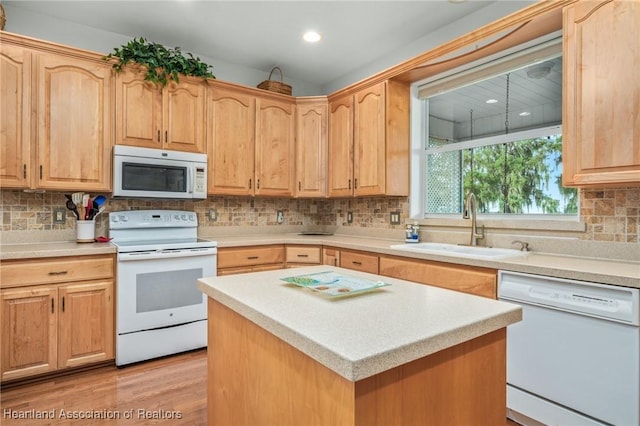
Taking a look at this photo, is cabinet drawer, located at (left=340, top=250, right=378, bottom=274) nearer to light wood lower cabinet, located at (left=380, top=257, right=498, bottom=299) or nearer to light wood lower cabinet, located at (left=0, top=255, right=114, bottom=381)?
light wood lower cabinet, located at (left=380, top=257, right=498, bottom=299)

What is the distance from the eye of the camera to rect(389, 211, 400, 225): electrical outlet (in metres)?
3.34

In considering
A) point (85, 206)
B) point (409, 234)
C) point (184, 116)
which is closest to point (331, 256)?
point (409, 234)

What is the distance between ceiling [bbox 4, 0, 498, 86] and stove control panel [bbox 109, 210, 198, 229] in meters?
1.53

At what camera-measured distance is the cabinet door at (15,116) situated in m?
2.42

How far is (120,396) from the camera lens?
7.14 ft

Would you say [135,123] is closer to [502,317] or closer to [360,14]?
[360,14]

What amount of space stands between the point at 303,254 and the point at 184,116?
158 centimetres

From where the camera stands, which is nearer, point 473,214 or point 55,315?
point 55,315

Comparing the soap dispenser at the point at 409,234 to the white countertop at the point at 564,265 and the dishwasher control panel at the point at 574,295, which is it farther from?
the dishwasher control panel at the point at 574,295

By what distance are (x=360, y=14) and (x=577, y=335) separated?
252cm

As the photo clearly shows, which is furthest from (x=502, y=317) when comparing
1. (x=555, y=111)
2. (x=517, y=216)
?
(x=555, y=111)

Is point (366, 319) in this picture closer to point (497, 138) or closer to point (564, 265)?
point (564, 265)

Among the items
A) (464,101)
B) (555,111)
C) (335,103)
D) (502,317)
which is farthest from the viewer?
(335,103)

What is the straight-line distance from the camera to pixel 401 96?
3205mm
